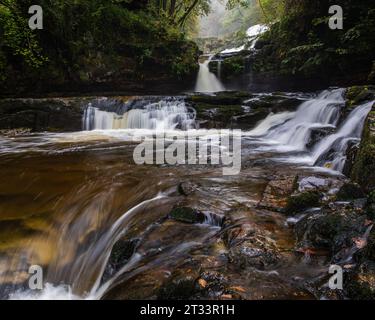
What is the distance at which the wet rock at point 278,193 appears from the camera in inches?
152

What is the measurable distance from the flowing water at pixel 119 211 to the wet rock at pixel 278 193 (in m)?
0.15

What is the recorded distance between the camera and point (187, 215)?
3.65 m

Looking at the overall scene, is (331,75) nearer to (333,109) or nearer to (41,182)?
(333,109)

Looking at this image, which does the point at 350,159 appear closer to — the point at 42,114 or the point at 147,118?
the point at 147,118

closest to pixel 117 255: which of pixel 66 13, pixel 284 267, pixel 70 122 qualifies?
pixel 284 267

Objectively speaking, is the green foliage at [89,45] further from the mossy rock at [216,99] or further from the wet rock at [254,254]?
the wet rock at [254,254]

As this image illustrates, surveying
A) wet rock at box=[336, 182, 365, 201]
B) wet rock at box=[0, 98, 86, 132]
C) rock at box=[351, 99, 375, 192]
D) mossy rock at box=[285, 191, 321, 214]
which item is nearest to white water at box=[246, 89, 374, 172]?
rock at box=[351, 99, 375, 192]

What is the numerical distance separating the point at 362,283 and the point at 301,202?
153 cm

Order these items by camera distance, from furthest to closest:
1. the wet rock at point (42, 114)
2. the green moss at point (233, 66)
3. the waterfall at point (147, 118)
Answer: the green moss at point (233, 66), the waterfall at point (147, 118), the wet rock at point (42, 114)

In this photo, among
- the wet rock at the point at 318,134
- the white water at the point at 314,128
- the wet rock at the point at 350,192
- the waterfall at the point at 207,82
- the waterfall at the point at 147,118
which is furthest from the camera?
the waterfall at the point at 207,82

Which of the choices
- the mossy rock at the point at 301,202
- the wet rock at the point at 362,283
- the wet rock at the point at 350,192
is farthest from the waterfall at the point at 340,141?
the wet rock at the point at 362,283

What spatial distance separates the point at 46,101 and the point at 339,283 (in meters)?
9.92

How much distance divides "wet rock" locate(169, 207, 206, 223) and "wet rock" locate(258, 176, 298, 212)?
2.56 feet

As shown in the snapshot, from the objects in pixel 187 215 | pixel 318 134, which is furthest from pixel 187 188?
pixel 318 134
